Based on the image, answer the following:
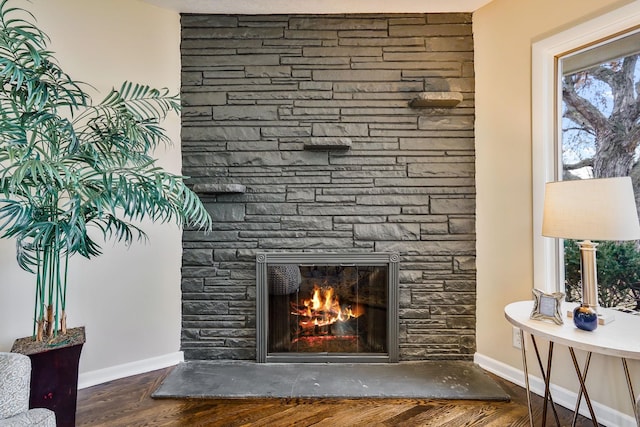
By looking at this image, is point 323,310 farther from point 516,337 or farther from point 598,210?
point 598,210

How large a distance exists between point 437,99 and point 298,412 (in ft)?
6.73

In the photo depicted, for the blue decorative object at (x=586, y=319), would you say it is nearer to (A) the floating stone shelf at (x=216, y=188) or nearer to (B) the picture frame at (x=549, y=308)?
(B) the picture frame at (x=549, y=308)

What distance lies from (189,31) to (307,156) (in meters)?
1.20

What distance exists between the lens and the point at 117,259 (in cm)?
211

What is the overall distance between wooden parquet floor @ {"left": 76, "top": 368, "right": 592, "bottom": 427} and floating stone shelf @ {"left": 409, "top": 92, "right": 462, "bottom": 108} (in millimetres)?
1827

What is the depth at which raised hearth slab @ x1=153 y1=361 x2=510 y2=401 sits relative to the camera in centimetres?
186

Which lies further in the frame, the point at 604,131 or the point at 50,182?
the point at 604,131

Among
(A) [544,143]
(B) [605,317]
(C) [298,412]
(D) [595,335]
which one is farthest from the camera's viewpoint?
(A) [544,143]

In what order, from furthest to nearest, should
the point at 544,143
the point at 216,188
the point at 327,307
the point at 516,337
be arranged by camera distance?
the point at 327,307 → the point at 216,188 → the point at 516,337 → the point at 544,143

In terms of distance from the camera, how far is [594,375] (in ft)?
5.55

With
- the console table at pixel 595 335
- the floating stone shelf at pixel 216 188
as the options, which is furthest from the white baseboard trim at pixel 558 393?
the floating stone shelf at pixel 216 188

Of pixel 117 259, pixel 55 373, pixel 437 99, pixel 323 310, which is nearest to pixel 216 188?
pixel 117 259

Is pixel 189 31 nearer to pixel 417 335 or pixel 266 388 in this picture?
pixel 266 388

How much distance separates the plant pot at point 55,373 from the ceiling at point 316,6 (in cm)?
212
